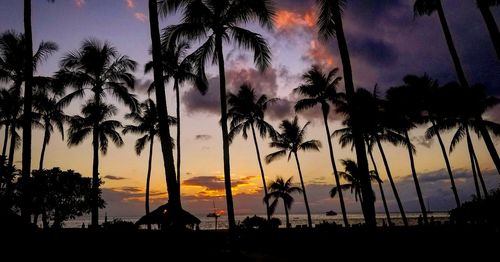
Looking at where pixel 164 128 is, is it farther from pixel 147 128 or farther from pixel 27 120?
pixel 147 128

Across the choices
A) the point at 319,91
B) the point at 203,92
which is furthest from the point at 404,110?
the point at 203,92

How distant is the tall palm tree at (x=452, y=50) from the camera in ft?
47.4

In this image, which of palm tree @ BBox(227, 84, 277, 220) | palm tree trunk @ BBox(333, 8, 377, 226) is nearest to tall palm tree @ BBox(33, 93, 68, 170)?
palm tree @ BBox(227, 84, 277, 220)

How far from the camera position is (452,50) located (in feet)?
51.1

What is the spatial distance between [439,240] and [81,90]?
893 inches

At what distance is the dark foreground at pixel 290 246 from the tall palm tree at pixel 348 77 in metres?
0.84

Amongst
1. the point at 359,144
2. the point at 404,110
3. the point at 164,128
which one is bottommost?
the point at 359,144

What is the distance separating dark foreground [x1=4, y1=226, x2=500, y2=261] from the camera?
28.2 feet

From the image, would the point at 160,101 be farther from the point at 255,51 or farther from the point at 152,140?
the point at 152,140

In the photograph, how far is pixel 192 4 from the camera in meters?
15.0

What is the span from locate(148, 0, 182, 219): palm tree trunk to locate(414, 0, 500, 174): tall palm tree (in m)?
12.3

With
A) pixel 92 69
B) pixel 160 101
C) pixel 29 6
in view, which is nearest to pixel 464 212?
pixel 160 101

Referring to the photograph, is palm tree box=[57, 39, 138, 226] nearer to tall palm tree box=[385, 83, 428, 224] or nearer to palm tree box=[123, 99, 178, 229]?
palm tree box=[123, 99, 178, 229]

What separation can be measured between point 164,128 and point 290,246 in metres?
8.03
